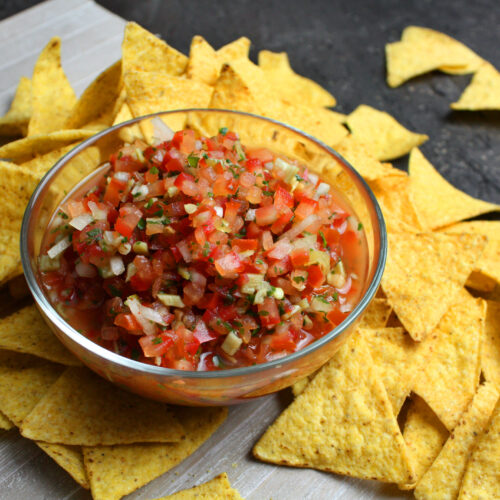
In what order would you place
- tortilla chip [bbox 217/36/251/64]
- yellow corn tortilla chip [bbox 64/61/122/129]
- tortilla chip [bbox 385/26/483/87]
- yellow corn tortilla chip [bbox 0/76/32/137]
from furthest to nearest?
tortilla chip [bbox 385/26/483/87] → tortilla chip [bbox 217/36/251/64] → yellow corn tortilla chip [bbox 0/76/32/137] → yellow corn tortilla chip [bbox 64/61/122/129]

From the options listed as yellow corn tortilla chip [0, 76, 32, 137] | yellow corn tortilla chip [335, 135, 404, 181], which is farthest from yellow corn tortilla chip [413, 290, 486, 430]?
yellow corn tortilla chip [0, 76, 32, 137]

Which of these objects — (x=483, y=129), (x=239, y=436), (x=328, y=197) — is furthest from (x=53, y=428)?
(x=483, y=129)

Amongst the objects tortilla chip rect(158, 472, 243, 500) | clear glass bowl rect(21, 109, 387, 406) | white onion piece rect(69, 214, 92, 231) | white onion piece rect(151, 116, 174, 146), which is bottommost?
tortilla chip rect(158, 472, 243, 500)

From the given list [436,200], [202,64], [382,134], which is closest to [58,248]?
[202,64]

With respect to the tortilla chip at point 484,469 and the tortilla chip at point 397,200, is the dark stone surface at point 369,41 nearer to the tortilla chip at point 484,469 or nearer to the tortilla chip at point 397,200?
the tortilla chip at point 397,200

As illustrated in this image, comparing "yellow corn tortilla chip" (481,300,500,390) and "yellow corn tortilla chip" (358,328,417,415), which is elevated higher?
"yellow corn tortilla chip" (358,328,417,415)

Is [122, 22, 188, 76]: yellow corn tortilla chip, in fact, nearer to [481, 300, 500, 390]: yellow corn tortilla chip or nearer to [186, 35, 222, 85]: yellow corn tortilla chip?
[186, 35, 222, 85]: yellow corn tortilla chip

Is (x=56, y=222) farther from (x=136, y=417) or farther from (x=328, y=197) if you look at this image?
(x=328, y=197)

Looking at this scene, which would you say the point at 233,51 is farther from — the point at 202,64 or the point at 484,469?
the point at 484,469
